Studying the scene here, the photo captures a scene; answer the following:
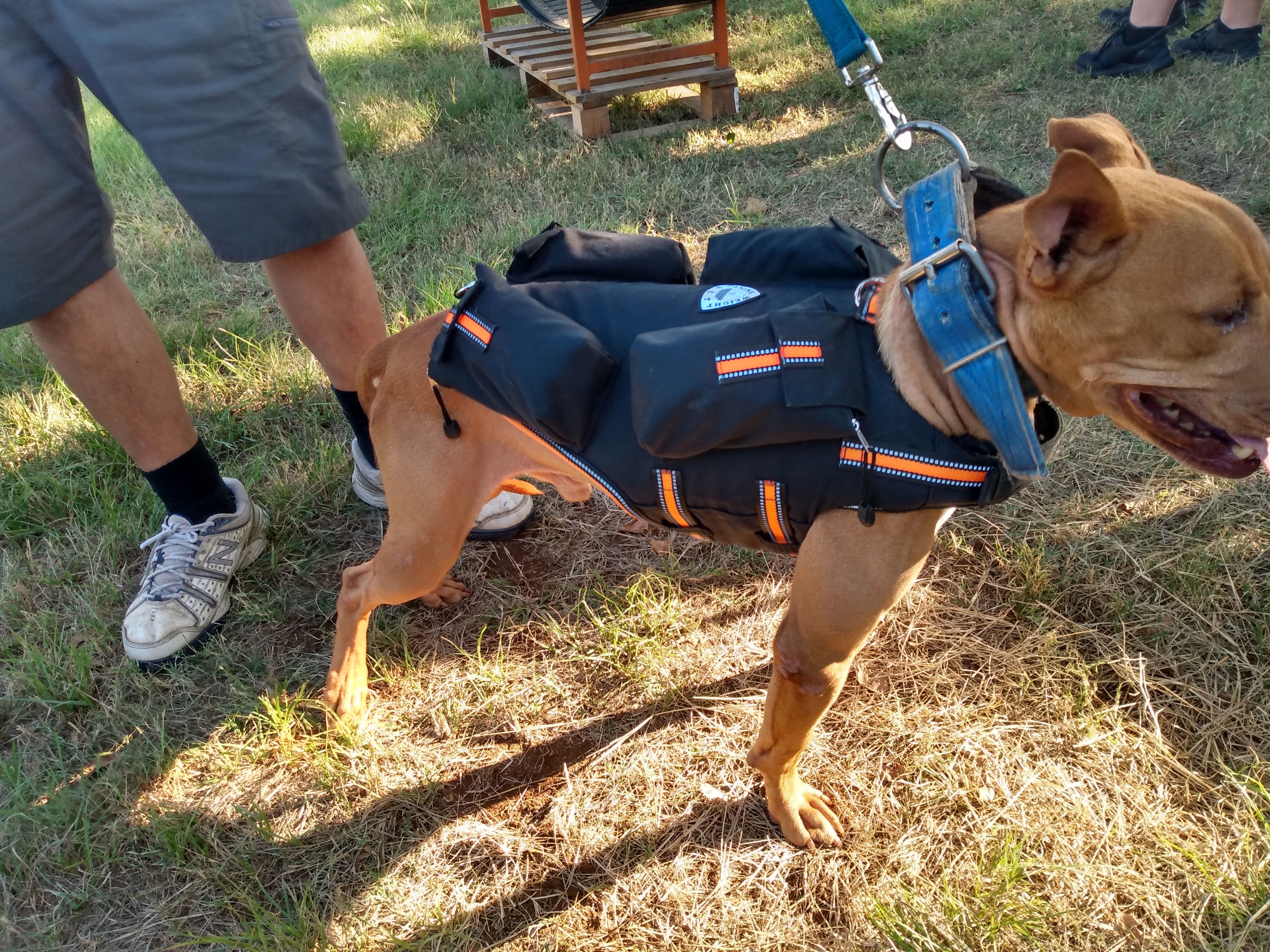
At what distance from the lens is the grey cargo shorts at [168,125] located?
2111mm

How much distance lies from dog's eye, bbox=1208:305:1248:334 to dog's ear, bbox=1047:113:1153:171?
0.42 m

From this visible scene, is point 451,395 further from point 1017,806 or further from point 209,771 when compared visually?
point 1017,806

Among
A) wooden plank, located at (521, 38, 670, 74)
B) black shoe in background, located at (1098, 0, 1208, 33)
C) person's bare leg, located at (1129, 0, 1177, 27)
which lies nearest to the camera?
person's bare leg, located at (1129, 0, 1177, 27)

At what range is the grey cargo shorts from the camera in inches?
83.1

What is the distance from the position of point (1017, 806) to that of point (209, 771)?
216 cm

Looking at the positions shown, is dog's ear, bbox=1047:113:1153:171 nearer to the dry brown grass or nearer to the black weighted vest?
the black weighted vest

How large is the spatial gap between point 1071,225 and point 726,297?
700 mm

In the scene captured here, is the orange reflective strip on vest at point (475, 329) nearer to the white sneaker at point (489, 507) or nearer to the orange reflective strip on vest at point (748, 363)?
the orange reflective strip on vest at point (748, 363)

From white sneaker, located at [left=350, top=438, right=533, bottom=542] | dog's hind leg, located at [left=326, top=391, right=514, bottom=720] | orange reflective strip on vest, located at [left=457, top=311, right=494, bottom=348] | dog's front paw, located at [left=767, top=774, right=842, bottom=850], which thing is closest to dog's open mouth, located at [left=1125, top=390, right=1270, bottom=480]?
dog's front paw, located at [left=767, top=774, right=842, bottom=850]

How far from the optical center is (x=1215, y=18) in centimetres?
577

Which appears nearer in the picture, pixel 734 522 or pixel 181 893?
pixel 734 522

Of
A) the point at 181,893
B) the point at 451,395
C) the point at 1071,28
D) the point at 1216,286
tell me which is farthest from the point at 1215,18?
the point at 181,893

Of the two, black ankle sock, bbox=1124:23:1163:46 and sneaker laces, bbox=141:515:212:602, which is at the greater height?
sneaker laces, bbox=141:515:212:602

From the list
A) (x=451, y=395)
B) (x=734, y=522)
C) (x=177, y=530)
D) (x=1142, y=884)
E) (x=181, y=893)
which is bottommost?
(x=1142, y=884)
